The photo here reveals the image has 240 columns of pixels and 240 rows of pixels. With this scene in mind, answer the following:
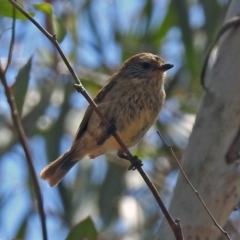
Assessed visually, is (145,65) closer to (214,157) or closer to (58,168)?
(58,168)

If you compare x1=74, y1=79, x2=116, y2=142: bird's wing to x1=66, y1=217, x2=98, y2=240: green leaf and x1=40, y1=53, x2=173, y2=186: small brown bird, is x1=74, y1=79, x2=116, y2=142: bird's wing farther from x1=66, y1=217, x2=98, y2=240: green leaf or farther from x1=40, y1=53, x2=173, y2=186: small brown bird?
x1=66, y1=217, x2=98, y2=240: green leaf

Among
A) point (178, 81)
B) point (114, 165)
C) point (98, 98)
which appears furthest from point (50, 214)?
point (98, 98)

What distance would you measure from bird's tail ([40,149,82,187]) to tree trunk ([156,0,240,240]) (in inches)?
30.8

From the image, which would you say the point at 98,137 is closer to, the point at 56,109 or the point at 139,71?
the point at 139,71

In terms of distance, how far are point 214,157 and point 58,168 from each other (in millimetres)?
924

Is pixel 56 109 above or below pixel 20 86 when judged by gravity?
below

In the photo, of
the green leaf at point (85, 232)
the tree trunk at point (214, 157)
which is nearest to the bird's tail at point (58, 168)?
the tree trunk at point (214, 157)

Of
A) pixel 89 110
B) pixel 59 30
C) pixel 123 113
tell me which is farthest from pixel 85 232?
pixel 89 110

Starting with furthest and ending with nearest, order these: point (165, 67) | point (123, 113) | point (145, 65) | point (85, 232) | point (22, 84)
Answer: point (145, 65) → point (165, 67) → point (123, 113) → point (22, 84) → point (85, 232)

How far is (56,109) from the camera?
441 centimetres

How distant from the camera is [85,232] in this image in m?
2.35

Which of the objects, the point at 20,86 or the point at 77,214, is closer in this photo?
the point at 20,86

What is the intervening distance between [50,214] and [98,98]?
151cm

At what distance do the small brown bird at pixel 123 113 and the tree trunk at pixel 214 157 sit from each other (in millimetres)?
416
